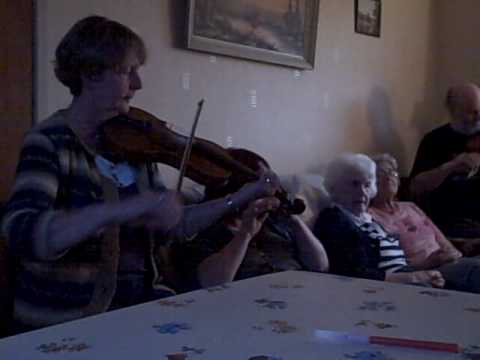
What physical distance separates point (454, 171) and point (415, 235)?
0.56 metres

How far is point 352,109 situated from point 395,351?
2.54m

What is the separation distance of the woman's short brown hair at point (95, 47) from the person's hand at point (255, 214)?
1.67ft

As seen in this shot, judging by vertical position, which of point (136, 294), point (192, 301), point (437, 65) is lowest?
point (136, 294)

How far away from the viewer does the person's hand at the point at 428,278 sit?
7.73 ft

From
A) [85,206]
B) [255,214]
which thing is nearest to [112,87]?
[85,206]

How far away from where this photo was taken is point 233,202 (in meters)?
1.74

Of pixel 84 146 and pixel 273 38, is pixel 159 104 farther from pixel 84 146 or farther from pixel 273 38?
pixel 84 146

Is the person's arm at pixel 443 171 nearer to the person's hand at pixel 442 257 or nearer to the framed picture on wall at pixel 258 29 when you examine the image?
the person's hand at pixel 442 257

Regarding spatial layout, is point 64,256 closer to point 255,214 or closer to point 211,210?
point 211,210

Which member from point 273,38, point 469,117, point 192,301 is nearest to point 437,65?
point 469,117

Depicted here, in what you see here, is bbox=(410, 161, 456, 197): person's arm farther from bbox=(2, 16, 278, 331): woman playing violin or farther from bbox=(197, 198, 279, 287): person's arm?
bbox=(2, 16, 278, 331): woman playing violin

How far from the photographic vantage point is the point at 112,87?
1567 mm

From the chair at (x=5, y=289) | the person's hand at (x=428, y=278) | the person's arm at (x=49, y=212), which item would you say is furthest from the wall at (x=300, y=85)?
the person's hand at (x=428, y=278)

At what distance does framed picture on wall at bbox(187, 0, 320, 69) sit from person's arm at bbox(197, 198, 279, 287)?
29.6 inches
